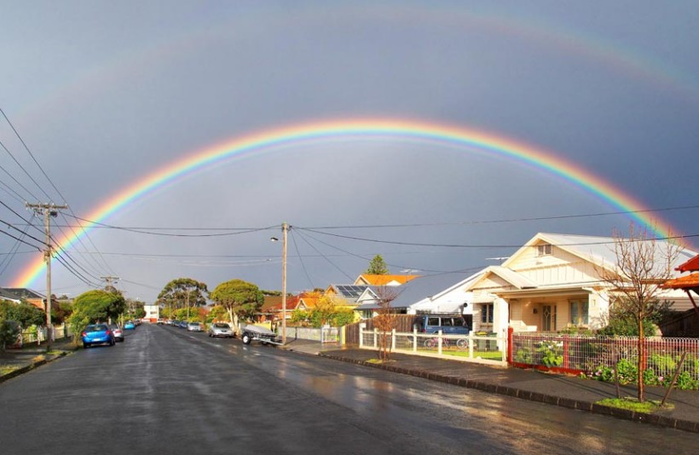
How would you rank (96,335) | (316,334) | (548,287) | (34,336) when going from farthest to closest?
(316,334) < (34,336) < (96,335) < (548,287)

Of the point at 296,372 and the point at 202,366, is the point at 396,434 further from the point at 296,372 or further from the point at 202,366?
the point at 202,366

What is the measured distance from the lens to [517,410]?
12.9 m

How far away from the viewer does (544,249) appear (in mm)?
33562

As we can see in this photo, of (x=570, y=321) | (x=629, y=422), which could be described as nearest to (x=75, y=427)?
(x=629, y=422)

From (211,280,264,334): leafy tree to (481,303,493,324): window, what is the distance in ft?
150

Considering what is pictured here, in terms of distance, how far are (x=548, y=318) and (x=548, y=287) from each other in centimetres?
417

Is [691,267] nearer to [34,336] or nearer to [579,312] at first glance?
[579,312]

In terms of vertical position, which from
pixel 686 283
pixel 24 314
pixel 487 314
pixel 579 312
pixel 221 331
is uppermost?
pixel 686 283

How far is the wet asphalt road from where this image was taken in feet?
28.7

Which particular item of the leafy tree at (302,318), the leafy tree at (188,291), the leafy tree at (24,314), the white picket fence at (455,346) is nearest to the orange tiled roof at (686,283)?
the white picket fence at (455,346)

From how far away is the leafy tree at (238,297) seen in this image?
78125 millimetres

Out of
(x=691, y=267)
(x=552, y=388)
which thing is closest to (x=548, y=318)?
(x=691, y=267)

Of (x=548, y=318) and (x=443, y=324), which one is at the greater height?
(x=548, y=318)

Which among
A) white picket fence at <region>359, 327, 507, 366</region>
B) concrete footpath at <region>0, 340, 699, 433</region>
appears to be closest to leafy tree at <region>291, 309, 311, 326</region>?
white picket fence at <region>359, 327, 507, 366</region>
